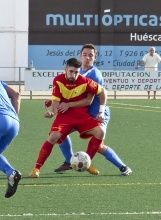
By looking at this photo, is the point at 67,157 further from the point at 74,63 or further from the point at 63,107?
the point at 74,63

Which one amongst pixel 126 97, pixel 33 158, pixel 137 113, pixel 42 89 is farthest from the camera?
pixel 126 97

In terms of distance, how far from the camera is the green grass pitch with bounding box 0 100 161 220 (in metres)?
→ 8.87

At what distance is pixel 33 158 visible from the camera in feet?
44.0

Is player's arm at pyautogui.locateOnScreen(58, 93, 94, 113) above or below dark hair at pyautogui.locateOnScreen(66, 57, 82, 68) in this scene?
below

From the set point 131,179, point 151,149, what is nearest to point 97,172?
point 131,179

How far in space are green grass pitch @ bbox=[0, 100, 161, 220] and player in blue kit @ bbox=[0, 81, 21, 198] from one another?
0.26 metres

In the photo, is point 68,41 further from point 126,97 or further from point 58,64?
point 126,97

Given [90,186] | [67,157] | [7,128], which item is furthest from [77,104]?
[7,128]

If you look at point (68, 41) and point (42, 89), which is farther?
point (68, 41)

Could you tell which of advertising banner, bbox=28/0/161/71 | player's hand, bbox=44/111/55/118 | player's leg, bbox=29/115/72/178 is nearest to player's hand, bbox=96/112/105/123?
player's leg, bbox=29/115/72/178

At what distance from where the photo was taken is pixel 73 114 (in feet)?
37.3

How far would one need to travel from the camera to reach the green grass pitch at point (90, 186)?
8.87 meters

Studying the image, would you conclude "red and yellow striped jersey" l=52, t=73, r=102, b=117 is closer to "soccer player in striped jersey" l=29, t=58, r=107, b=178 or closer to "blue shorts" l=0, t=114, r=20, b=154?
"soccer player in striped jersey" l=29, t=58, r=107, b=178

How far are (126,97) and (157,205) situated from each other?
20.8 m
